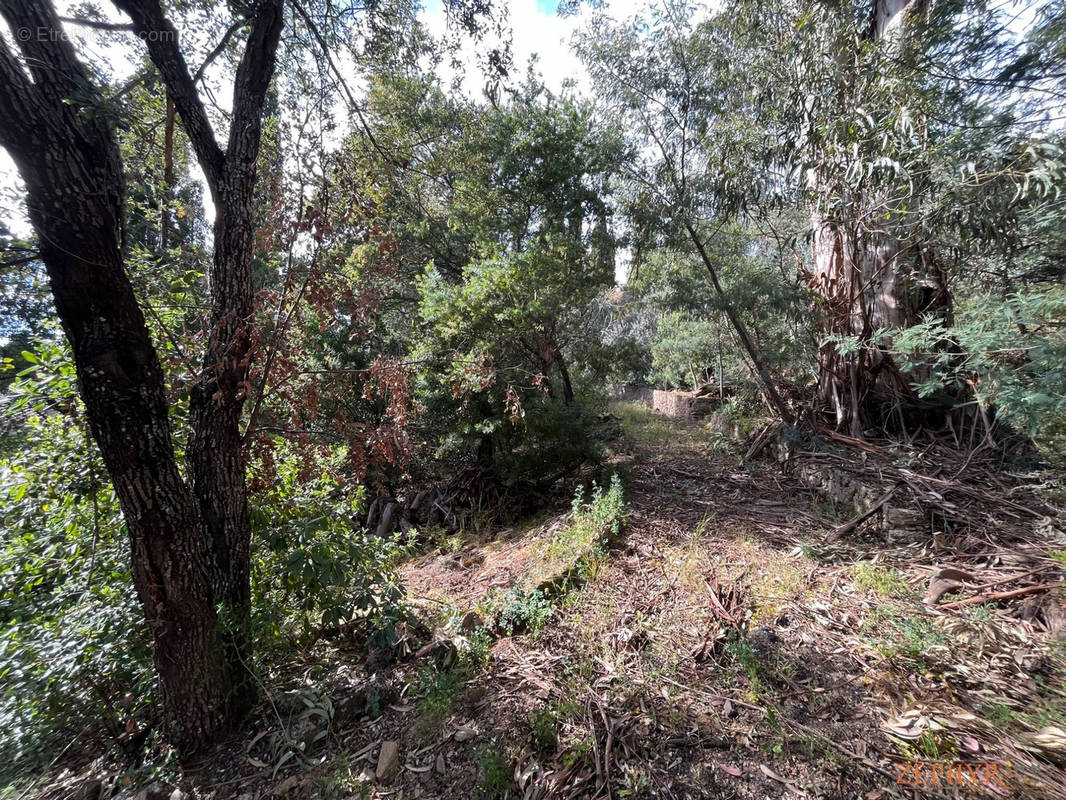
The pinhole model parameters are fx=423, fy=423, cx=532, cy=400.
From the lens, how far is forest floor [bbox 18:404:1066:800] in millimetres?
1772

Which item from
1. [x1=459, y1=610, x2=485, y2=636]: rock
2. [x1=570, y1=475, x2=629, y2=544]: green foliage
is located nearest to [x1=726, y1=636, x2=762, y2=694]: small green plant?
[x1=570, y1=475, x2=629, y2=544]: green foliage

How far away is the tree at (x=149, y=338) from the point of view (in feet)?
5.54

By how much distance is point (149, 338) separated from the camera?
1.92 metres

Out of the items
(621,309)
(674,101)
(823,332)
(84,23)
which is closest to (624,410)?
(621,309)

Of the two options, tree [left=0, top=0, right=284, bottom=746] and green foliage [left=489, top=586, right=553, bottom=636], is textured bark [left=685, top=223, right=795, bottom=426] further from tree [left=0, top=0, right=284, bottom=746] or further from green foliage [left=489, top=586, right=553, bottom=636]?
tree [left=0, top=0, right=284, bottom=746]

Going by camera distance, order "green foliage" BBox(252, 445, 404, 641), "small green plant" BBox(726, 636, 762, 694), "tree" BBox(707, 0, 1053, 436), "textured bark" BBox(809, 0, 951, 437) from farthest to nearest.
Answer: "textured bark" BBox(809, 0, 951, 437) → "tree" BBox(707, 0, 1053, 436) → "green foliage" BBox(252, 445, 404, 641) → "small green plant" BBox(726, 636, 762, 694)

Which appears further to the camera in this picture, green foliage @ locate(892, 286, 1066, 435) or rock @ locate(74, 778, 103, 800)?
green foliage @ locate(892, 286, 1066, 435)

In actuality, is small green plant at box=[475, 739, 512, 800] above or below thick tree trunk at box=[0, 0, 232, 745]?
below

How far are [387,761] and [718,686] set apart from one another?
1.68m

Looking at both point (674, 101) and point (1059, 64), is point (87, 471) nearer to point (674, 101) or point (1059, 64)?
point (1059, 64)

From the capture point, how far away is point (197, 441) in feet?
7.04

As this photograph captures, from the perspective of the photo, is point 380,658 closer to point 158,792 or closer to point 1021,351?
point 158,792

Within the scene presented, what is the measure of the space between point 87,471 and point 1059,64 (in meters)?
6.91

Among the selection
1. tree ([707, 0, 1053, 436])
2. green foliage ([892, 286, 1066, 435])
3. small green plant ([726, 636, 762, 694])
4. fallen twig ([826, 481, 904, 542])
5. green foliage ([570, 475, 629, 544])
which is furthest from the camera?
green foliage ([570, 475, 629, 544])
